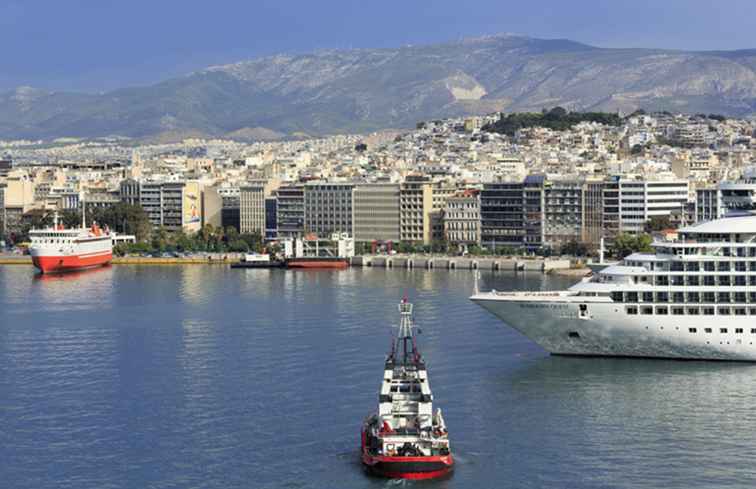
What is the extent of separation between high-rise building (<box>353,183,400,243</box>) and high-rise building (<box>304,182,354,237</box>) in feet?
1.39

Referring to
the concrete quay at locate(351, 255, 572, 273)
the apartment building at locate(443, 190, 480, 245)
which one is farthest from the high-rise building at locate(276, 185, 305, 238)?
the concrete quay at locate(351, 255, 572, 273)

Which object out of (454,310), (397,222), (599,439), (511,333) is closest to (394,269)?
(397,222)

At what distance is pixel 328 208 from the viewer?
87.9 meters

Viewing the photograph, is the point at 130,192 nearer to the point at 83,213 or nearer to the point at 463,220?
the point at 83,213

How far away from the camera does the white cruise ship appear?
3591cm

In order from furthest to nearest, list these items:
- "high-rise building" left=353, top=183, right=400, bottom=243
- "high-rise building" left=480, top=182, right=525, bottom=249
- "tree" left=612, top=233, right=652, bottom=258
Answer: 1. "high-rise building" left=353, top=183, right=400, bottom=243
2. "high-rise building" left=480, top=182, right=525, bottom=249
3. "tree" left=612, top=233, right=652, bottom=258

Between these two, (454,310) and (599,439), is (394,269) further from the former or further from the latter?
(599,439)

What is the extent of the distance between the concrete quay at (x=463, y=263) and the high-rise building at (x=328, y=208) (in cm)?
774

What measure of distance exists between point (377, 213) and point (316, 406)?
54.6 meters

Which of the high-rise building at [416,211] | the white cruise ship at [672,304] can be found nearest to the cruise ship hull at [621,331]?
the white cruise ship at [672,304]

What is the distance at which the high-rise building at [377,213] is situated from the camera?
281ft

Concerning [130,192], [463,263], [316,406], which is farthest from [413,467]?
[130,192]

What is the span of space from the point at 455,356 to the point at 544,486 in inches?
456

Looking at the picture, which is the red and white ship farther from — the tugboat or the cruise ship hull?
the tugboat
